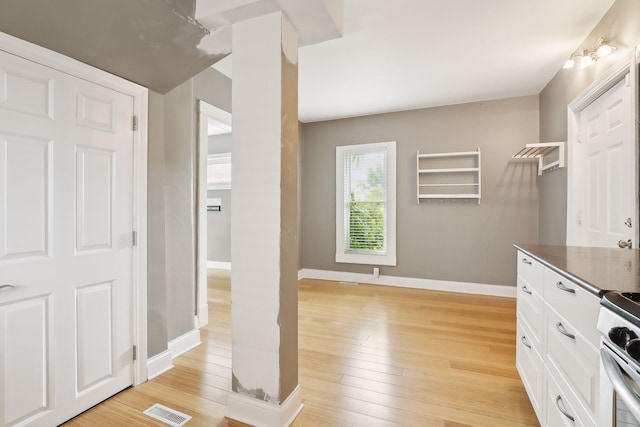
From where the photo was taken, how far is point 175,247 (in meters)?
2.58

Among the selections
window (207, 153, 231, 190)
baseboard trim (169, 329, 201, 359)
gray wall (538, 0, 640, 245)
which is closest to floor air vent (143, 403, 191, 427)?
baseboard trim (169, 329, 201, 359)

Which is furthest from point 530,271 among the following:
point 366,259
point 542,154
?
point 366,259

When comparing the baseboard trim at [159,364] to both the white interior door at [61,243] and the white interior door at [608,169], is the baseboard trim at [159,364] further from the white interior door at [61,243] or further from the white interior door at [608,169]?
the white interior door at [608,169]

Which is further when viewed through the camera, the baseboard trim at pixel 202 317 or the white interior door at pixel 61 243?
the baseboard trim at pixel 202 317

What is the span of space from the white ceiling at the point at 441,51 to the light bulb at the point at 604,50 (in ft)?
1.11

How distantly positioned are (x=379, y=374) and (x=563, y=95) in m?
3.43

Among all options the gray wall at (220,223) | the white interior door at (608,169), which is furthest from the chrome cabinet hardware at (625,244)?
the gray wall at (220,223)

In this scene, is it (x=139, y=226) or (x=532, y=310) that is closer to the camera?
(x=532, y=310)

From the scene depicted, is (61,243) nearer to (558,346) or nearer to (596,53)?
(558,346)

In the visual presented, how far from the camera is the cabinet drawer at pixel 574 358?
3.13 ft

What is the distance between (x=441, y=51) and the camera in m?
2.96

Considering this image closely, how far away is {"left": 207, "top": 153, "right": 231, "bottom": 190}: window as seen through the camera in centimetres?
578

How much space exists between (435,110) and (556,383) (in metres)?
4.02

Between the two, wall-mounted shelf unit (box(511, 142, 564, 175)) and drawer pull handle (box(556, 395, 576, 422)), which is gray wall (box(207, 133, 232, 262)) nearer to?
wall-mounted shelf unit (box(511, 142, 564, 175))
